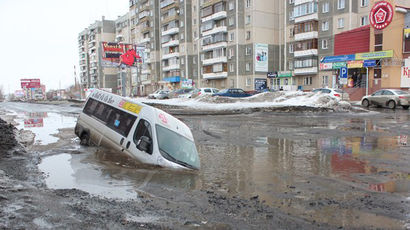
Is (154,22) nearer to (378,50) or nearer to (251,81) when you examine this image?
(251,81)

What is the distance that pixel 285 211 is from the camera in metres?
5.60

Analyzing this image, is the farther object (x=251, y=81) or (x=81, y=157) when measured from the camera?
(x=251, y=81)

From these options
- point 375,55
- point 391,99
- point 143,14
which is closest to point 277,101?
point 391,99

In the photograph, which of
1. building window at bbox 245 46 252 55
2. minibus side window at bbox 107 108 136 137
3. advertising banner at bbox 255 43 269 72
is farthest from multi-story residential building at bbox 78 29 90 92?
minibus side window at bbox 107 108 136 137

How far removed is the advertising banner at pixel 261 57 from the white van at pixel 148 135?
49.9m

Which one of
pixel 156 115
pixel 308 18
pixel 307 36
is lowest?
pixel 156 115

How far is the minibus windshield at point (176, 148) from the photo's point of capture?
27.3ft

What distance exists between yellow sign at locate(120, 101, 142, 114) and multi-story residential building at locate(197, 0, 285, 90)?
49133mm

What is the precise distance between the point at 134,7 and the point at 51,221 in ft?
335

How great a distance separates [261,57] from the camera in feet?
193

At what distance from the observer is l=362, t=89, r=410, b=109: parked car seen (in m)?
26.2

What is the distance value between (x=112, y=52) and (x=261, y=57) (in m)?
29.0

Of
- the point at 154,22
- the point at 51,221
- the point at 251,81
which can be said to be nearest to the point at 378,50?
the point at 251,81

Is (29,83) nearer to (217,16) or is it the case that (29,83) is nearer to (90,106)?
(217,16)
